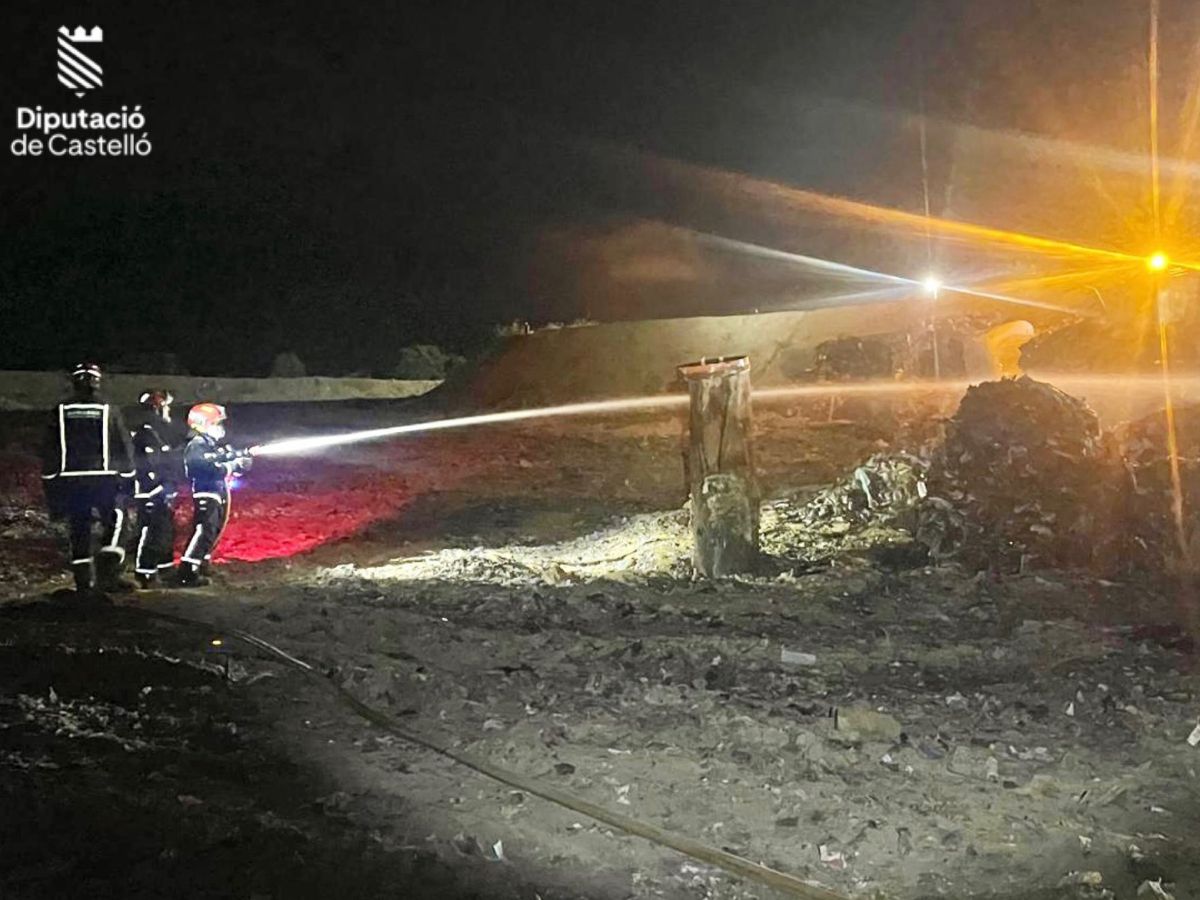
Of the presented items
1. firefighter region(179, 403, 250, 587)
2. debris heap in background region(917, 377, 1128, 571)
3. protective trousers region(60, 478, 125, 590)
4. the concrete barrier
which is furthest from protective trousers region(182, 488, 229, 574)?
the concrete barrier

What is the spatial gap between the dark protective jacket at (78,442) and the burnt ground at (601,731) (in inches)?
42.5

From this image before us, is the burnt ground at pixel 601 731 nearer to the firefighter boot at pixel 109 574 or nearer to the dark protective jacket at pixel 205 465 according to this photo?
the firefighter boot at pixel 109 574

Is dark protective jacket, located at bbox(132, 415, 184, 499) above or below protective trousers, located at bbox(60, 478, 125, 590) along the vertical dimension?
above

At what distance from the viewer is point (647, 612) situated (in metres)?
8.09

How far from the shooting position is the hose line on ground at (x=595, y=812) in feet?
13.0

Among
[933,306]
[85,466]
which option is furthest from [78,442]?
[933,306]

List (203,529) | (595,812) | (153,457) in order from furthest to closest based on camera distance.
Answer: (203,529)
(153,457)
(595,812)

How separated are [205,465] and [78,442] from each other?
1.19 metres

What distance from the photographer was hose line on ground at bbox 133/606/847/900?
3.96 metres

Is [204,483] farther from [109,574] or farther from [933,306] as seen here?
[933,306]

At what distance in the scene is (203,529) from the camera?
30.1 feet

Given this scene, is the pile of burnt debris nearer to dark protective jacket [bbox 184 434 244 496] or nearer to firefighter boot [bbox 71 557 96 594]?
dark protective jacket [bbox 184 434 244 496]

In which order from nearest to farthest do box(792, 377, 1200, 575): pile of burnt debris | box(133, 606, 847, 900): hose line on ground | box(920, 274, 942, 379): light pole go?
box(133, 606, 847, 900): hose line on ground, box(792, 377, 1200, 575): pile of burnt debris, box(920, 274, 942, 379): light pole

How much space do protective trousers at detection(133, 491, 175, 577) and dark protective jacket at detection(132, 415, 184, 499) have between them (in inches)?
2.7
